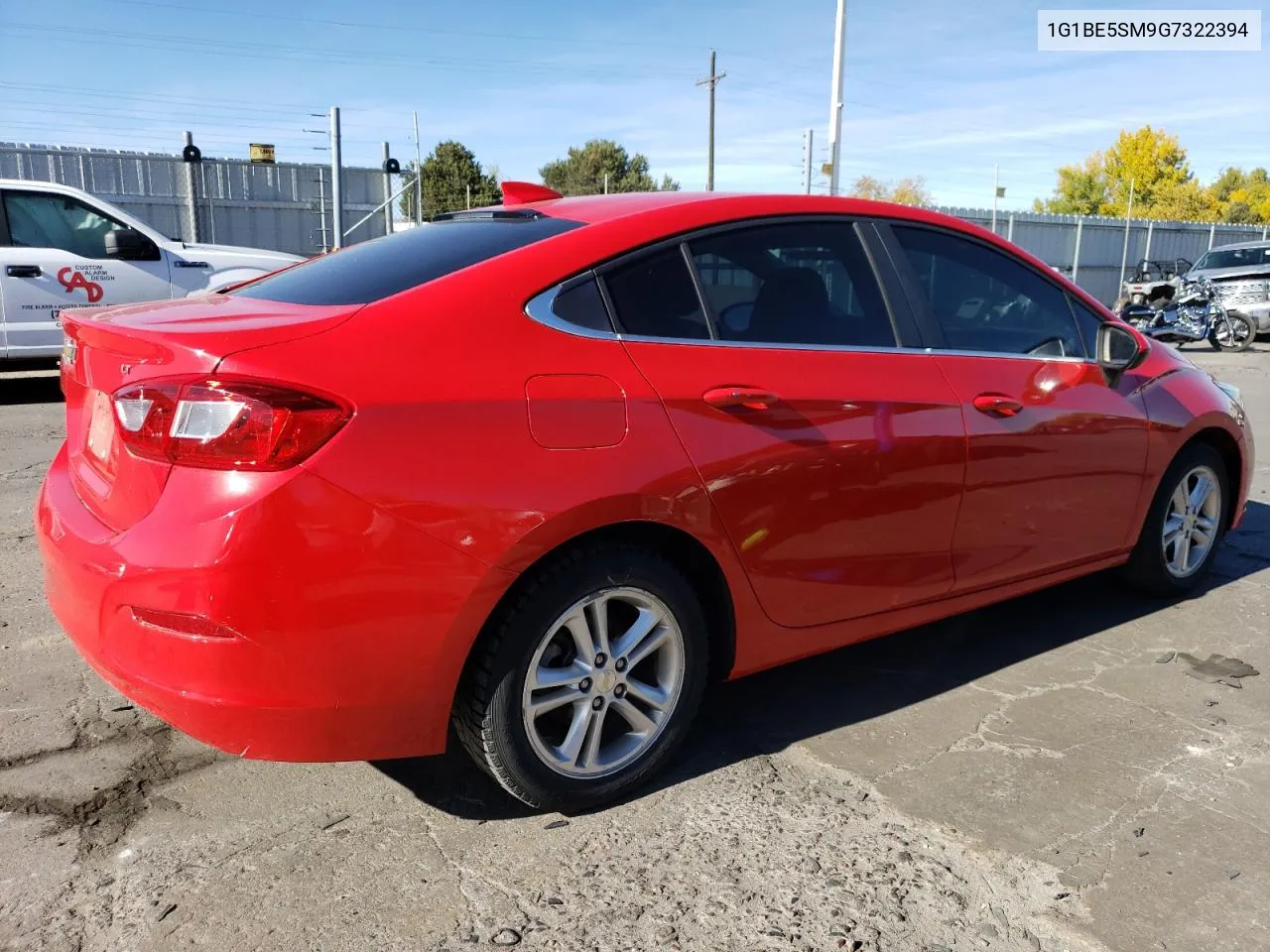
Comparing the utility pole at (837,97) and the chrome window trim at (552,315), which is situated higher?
the utility pole at (837,97)

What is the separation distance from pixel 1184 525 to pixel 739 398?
266cm

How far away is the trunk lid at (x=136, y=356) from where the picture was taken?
2277 mm

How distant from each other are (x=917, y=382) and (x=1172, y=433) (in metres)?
1.59

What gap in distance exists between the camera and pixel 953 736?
3.20 metres

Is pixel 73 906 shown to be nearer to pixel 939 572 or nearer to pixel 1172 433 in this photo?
pixel 939 572

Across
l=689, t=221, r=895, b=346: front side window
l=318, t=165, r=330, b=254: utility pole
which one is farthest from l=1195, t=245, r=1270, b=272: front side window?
l=689, t=221, r=895, b=346: front side window

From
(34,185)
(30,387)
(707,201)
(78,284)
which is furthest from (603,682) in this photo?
(30,387)

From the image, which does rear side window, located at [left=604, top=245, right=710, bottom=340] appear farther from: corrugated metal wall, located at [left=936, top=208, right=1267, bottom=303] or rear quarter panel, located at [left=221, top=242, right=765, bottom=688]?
corrugated metal wall, located at [left=936, top=208, right=1267, bottom=303]

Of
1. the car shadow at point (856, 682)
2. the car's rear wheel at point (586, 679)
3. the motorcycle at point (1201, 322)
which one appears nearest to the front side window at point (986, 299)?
the car shadow at point (856, 682)

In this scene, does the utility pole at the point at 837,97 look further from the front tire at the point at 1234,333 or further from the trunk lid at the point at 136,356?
the trunk lid at the point at 136,356

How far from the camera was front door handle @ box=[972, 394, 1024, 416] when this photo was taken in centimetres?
336

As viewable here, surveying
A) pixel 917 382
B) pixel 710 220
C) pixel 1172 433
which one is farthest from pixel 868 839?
Result: pixel 1172 433

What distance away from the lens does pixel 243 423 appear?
2.17 meters

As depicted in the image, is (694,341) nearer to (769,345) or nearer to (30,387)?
(769,345)
